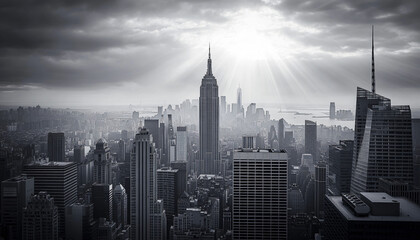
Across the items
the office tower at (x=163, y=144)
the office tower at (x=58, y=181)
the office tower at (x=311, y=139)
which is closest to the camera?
the office tower at (x=58, y=181)

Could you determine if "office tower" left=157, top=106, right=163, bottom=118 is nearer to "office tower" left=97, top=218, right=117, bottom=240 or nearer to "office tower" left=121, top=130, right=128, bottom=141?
"office tower" left=121, top=130, right=128, bottom=141

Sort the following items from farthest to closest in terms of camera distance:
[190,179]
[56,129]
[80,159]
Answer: [190,179], [80,159], [56,129]

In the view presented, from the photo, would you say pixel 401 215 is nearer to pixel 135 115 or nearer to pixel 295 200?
pixel 295 200

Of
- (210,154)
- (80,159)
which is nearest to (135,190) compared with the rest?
(80,159)

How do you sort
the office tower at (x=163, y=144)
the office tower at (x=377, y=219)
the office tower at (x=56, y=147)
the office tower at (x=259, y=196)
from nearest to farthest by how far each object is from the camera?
1. the office tower at (x=377, y=219)
2. the office tower at (x=259, y=196)
3. the office tower at (x=56, y=147)
4. the office tower at (x=163, y=144)

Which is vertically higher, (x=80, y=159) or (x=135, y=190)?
(x=80, y=159)

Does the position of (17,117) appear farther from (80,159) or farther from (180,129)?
(180,129)

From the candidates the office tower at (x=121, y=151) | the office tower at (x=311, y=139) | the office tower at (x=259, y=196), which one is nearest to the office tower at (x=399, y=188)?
the office tower at (x=259, y=196)

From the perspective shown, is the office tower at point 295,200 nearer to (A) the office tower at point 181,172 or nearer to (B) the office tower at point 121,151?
(A) the office tower at point 181,172
